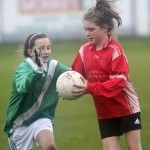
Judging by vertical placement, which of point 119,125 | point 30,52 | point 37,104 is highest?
point 30,52

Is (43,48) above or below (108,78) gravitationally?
above

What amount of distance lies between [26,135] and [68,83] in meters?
0.82

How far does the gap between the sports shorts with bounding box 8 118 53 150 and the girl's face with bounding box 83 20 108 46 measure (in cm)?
95

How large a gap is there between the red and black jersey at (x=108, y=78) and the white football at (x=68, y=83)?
0.13m

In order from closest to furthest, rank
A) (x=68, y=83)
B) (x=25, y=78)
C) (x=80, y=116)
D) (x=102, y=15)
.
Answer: (x=68, y=83), (x=25, y=78), (x=102, y=15), (x=80, y=116)

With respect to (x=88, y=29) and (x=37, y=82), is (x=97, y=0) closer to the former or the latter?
(x=88, y=29)

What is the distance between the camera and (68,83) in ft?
21.6

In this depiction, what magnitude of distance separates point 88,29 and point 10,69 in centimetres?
1583

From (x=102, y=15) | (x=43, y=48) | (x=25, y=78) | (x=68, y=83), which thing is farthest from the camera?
(x=43, y=48)

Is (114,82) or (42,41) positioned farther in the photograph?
(42,41)

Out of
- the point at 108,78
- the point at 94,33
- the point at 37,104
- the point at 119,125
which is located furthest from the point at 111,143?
the point at 94,33

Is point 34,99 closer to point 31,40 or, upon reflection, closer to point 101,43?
point 31,40

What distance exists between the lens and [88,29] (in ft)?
22.1

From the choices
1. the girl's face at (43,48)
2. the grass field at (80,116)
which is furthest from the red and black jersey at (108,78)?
the grass field at (80,116)
